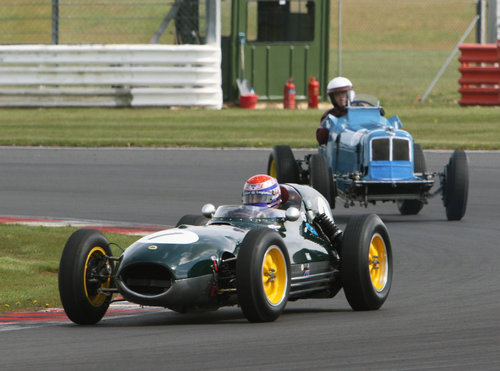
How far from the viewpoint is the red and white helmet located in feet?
29.8

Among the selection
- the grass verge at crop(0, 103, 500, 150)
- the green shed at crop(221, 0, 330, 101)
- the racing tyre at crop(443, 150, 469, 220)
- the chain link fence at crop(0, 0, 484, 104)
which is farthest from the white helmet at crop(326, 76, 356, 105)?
the green shed at crop(221, 0, 330, 101)

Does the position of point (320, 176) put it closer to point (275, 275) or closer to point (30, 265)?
point (30, 265)

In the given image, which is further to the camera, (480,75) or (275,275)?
(480,75)

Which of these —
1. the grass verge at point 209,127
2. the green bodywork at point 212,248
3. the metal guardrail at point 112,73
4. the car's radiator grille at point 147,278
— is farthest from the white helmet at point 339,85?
the metal guardrail at point 112,73

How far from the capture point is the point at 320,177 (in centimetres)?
1402

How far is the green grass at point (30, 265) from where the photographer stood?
31.1 ft

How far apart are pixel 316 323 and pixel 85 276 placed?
1604 mm

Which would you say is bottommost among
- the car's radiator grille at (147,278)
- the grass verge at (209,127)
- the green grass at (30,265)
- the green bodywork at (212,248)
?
the green grass at (30,265)

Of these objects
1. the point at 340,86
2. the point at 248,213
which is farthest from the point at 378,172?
the point at 248,213

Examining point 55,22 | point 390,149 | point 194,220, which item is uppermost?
point 55,22

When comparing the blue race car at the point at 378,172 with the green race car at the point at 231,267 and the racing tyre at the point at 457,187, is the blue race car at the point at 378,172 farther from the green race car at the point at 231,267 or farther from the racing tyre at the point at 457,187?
the green race car at the point at 231,267

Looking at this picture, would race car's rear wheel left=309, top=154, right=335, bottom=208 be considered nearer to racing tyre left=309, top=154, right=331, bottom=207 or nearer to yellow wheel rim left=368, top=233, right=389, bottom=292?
racing tyre left=309, top=154, right=331, bottom=207

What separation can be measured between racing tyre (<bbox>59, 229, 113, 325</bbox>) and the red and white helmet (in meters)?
1.28

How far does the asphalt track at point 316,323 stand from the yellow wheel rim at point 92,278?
19cm
